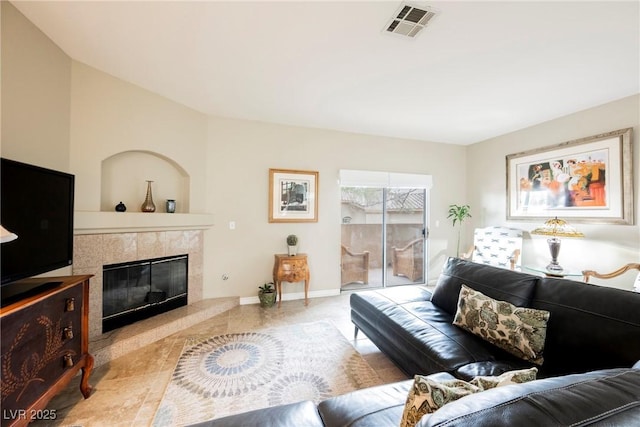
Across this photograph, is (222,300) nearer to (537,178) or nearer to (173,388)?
(173,388)

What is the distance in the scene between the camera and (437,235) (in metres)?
4.72

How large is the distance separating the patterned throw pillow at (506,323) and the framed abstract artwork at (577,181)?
257 centimetres

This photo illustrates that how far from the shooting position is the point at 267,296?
135 inches

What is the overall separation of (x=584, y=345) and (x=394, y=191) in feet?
10.8

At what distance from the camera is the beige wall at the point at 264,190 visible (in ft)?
11.5

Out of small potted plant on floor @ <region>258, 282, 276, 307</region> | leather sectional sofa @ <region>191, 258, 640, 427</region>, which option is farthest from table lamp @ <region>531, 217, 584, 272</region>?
small potted plant on floor @ <region>258, 282, 276, 307</region>

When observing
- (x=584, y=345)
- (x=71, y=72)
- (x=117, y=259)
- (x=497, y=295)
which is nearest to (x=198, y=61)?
(x=71, y=72)

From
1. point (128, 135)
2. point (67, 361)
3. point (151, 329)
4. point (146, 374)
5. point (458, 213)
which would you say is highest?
point (128, 135)

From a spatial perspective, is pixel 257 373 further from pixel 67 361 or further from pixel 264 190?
pixel 264 190

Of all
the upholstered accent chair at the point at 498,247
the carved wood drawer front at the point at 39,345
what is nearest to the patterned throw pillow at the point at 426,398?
the carved wood drawer front at the point at 39,345

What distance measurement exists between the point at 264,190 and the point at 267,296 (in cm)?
149

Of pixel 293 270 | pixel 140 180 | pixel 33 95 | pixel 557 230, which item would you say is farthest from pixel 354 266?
pixel 33 95

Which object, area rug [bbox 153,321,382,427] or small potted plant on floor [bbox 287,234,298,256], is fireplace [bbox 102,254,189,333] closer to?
area rug [bbox 153,321,382,427]

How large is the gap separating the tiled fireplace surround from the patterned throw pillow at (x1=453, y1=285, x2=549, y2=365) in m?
2.76
